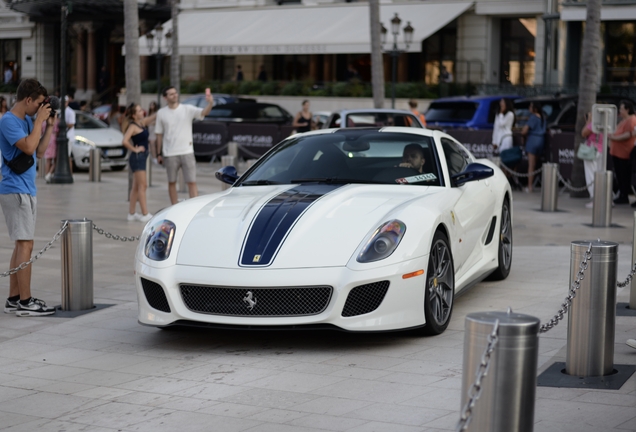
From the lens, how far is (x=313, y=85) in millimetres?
41219

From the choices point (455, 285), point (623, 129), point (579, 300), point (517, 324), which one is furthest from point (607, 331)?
point (623, 129)

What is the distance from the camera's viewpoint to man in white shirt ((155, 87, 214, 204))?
14148mm

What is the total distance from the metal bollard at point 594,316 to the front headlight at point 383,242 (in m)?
1.19

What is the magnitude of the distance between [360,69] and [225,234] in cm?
3662

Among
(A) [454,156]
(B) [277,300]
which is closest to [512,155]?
(A) [454,156]

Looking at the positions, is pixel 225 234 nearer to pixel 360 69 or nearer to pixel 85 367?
pixel 85 367

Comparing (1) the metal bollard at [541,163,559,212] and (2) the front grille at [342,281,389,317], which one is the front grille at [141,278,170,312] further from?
(1) the metal bollard at [541,163,559,212]

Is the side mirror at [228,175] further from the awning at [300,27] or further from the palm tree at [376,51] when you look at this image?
the awning at [300,27]

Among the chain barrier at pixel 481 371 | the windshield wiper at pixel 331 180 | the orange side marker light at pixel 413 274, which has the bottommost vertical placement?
the orange side marker light at pixel 413 274

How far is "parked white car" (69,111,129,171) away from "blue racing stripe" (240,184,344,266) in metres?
17.4

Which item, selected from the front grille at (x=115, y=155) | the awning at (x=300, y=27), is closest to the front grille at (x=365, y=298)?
the front grille at (x=115, y=155)

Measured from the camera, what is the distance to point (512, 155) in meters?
20.5

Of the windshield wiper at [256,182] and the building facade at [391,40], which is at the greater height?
the building facade at [391,40]

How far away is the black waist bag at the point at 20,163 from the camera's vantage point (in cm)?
797
